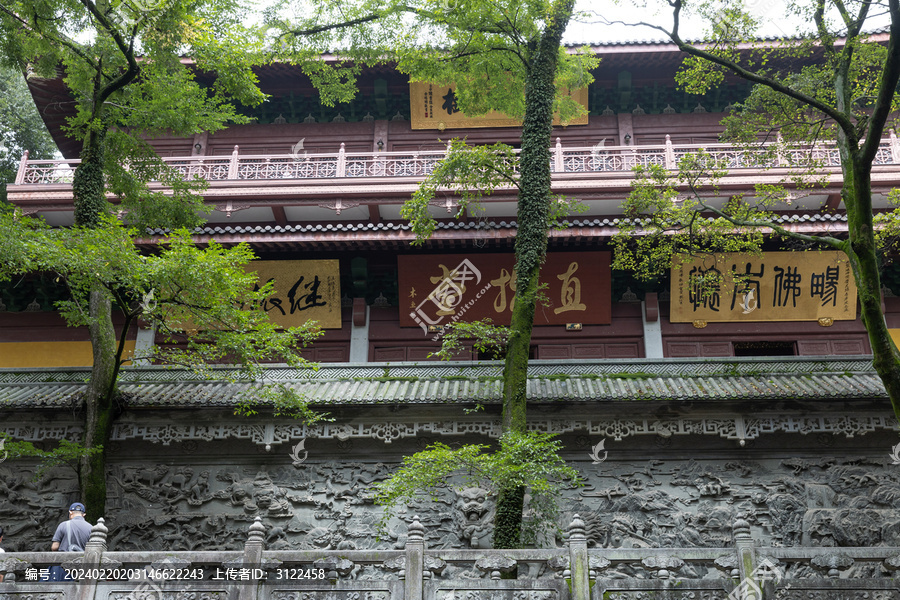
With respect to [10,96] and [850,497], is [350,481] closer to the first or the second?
[850,497]

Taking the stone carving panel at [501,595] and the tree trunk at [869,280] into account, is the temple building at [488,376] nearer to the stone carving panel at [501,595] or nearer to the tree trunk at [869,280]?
the stone carving panel at [501,595]

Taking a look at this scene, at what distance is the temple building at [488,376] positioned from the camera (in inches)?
360

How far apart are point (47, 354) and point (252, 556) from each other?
7.86 metres

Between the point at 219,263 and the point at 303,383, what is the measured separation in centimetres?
305

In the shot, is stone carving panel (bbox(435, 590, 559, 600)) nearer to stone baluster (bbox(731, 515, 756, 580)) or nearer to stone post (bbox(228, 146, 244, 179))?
stone baluster (bbox(731, 515, 756, 580))

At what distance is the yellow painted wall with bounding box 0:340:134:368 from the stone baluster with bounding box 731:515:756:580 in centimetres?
972

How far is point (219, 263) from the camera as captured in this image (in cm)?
795

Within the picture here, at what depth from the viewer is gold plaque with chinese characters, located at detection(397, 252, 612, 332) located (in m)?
11.8

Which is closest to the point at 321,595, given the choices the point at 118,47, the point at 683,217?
the point at 683,217

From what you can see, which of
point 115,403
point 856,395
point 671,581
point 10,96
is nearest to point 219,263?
point 115,403

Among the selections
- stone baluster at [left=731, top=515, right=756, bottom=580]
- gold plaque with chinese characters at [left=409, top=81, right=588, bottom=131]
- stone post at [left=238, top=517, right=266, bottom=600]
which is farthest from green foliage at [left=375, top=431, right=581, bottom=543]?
gold plaque with chinese characters at [left=409, top=81, right=588, bottom=131]

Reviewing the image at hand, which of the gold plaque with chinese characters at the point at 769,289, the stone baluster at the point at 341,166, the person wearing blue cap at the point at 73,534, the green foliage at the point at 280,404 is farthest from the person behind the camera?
the stone baluster at the point at 341,166

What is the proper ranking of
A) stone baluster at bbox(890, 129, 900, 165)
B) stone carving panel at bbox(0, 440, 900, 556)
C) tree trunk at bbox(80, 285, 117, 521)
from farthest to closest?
1. stone baluster at bbox(890, 129, 900, 165)
2. stone carving panel at bbox(0, 440, 900, 556)
3. tree trunk at bbox(80, 285, 117, 521)

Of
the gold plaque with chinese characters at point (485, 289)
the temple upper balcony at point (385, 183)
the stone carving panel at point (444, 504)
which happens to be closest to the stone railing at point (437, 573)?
the stone carving panel at point (444, 504)
